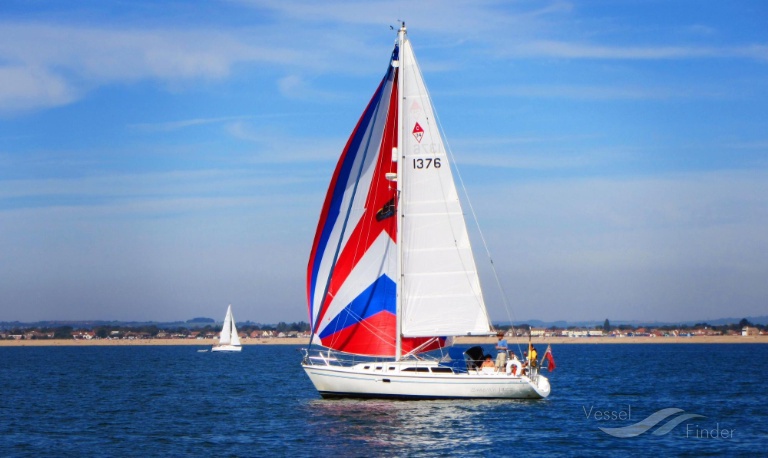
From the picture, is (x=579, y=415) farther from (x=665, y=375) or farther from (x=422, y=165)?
(x=665, y=375)

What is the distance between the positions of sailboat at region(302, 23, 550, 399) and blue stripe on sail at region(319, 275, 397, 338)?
39mm

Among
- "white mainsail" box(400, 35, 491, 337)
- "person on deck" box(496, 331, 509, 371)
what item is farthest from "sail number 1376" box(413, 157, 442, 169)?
"person on deck" box(496, 331, 509, 371)

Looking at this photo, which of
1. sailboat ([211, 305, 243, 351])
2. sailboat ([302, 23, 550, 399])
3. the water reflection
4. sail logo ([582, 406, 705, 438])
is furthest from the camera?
sailboat ([211, 305, 243, 351])

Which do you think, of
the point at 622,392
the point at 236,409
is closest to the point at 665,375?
the point at 622,392

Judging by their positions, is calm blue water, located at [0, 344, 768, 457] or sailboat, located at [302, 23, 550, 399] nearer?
calm blue water, located at [0, 344, 768, 457]

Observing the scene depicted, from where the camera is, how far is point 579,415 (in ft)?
120

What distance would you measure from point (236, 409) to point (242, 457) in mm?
12764

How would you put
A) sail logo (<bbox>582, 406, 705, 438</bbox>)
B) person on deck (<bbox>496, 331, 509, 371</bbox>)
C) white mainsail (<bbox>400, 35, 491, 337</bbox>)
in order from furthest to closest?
white mainsail (<bbox>400, 35, 491, 337</bbox>) < person on deck (<bbox>496, 331, 509, 371</bbox>) < sail logo (<bbox>582, 406, 705, 438</bbox>)

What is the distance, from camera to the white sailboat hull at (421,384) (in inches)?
1427

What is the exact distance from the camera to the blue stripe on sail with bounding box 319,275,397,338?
126ft

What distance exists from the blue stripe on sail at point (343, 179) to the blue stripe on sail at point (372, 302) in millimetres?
1791

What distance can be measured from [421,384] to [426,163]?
840 cm

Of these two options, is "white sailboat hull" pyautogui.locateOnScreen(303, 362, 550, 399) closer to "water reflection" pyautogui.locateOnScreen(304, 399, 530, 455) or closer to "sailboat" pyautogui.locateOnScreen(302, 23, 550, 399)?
"sailboat" pyautogui.locateOnScreen(302, 23, 550, 399)

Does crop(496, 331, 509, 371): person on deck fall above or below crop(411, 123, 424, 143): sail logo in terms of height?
below
